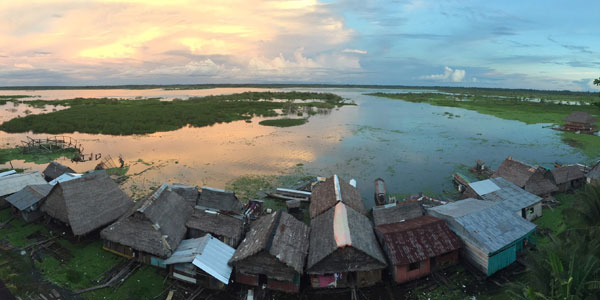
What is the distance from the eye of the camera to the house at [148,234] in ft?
43.2

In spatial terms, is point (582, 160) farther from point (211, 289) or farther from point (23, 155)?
point (23, 155)

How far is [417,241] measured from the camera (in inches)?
512

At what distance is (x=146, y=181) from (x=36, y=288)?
507 inches

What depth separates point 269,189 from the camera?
22656 mm

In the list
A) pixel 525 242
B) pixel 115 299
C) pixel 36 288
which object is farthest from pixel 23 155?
pixel 525 242

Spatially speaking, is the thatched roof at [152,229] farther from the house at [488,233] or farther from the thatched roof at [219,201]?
the house at [488,233]

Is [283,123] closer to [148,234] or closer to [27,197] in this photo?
[27,197]

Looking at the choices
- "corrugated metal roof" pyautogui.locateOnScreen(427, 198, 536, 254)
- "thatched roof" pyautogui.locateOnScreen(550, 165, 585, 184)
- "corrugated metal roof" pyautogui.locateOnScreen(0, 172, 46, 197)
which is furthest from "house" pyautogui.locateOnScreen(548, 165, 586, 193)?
"corrugated metal roof" pyautogui.locateOnScreen(0, 172, 46, 197)

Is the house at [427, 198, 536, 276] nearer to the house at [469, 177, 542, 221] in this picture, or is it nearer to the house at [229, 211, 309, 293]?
the house at [469, 177, 542, 221]

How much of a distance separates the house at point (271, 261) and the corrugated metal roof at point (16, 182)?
15.5 metres

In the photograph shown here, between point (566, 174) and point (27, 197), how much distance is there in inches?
1335

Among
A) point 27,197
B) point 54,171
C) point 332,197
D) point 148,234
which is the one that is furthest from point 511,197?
point 54,171

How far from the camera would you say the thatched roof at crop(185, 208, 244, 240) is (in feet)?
47.3

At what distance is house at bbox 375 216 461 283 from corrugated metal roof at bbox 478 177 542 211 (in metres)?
5.48
